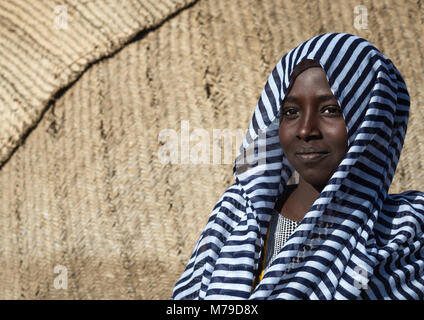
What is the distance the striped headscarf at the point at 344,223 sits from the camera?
1.09 m

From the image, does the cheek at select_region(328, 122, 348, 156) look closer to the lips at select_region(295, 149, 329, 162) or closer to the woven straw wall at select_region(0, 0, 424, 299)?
the lips at select_region(295, 149, 329, 162)

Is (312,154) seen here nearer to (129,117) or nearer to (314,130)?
(314,130)

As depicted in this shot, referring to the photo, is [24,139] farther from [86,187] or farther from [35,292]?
[35,292]

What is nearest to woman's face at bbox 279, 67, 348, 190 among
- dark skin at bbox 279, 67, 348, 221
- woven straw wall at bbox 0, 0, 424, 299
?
dark skin at bbox 279, 67, 348, 221

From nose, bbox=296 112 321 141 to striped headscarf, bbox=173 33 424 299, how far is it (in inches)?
2.6

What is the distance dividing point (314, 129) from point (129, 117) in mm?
1432

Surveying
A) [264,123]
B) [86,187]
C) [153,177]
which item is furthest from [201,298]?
[86,187]

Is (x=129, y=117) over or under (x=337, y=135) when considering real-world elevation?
over

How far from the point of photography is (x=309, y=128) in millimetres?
1128

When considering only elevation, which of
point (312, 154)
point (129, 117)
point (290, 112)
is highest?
point (129, 117)

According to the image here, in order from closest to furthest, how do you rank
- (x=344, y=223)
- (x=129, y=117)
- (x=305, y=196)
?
(x=344, y=223), (x=305, y=196), (x=129, y=117)

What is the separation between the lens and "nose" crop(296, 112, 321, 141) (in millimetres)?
1129

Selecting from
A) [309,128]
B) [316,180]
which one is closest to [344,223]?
[316,180]

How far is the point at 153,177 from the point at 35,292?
784mm
